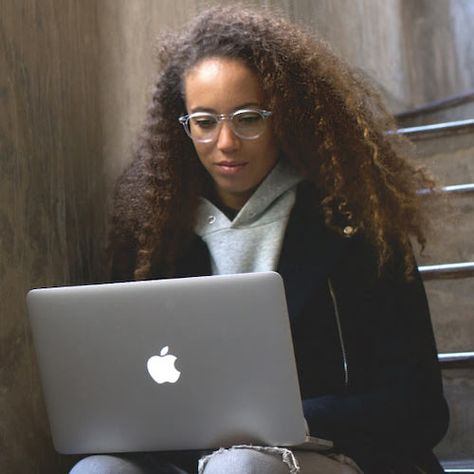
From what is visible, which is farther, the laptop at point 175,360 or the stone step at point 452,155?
the stone step at point 452,155

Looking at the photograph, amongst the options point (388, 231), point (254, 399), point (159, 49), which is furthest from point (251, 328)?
point (159, 49)

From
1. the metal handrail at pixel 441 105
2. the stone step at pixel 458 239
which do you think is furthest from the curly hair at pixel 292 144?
the metal handrail at pixel 441 105

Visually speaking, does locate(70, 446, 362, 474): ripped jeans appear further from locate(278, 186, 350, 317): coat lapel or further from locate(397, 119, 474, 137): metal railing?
locate(397, 119, 474, 137): metal railing

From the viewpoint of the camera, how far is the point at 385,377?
5.01 ft

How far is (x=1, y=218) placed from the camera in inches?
59.0

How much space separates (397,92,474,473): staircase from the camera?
206 cm

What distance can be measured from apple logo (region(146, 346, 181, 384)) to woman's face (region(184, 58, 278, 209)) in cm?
48

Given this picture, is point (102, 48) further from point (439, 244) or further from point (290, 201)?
point (439, 244)

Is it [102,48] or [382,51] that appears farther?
[382,51]

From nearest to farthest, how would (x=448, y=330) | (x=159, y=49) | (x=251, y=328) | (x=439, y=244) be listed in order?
(x=251, y=328) → (x=159, y=49) → (x=448, y=330) → (x=439, y=244)

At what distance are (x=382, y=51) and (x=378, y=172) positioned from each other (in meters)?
2.39

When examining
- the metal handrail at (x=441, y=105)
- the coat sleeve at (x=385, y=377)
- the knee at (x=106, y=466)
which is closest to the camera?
the knee at (x=106, y=466)

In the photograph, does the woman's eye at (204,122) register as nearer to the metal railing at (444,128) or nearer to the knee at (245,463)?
the knee at (245,463)

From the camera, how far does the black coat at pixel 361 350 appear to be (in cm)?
149
